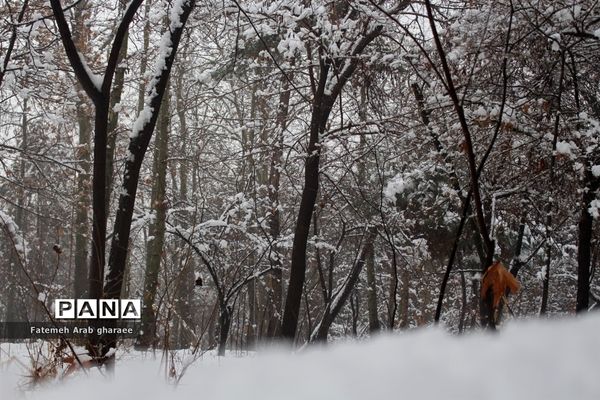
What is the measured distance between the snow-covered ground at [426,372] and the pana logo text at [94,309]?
2703mm

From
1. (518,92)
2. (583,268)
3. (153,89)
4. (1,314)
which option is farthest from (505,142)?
(1,314)

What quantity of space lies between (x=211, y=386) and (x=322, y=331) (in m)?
7.47

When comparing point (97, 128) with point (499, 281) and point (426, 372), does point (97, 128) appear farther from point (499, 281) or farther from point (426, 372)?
point (426, 372)

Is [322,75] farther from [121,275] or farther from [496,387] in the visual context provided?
[496,387]

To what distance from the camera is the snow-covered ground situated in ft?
2.48

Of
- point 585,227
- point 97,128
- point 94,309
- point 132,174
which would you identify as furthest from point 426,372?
point 585,227

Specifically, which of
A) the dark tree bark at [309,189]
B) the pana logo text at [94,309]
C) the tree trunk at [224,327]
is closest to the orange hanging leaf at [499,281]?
the pana logo text at [94,309]

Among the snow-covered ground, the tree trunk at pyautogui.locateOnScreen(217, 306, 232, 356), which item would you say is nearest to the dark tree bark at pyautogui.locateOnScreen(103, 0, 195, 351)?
the snow-covered ground

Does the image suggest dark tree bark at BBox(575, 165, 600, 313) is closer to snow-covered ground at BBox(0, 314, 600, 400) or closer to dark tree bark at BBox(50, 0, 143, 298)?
dark tree bark at BBox(50, 0, 143, 298)

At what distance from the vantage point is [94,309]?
11.8 feet

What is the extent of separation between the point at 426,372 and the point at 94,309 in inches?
127

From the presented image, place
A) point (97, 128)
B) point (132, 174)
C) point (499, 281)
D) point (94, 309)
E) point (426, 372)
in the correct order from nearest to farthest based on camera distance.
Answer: point (426, 372) < point (499, 281) < point (94, 309) < point (97, 128) < point (132, 174)

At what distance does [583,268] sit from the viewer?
565cm

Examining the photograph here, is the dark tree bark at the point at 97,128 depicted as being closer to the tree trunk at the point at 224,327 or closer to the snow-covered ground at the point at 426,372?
the snow-covered ground at the point at 426,372
